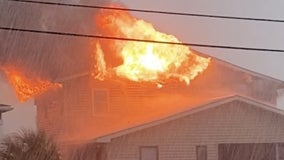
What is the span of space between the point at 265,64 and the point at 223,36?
182cm

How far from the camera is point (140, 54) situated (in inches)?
784

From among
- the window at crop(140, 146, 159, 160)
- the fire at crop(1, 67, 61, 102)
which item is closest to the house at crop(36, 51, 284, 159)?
the window at crop(140, 146, 159, 160)

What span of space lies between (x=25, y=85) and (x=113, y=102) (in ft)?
10.2

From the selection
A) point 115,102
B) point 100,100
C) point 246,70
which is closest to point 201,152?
point 115,102

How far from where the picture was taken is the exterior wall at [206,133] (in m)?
16.9

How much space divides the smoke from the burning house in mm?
391

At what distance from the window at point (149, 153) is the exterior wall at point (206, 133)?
0.33 ft

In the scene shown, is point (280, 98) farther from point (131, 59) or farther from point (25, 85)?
point (25, 85)

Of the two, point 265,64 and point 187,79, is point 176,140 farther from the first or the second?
point 265,64

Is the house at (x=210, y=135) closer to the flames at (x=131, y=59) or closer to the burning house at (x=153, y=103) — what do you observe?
the burning house at (x=153, y=103)

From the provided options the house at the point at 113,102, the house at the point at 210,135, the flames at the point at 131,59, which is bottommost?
the house at the point at 210,135

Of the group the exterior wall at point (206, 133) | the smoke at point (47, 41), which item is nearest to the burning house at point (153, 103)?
the exterior wall at point (206, 133)

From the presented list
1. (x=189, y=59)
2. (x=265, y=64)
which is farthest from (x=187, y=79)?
(x=265, y=64)

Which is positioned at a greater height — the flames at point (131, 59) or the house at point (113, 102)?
the flames at point (131, 59)
